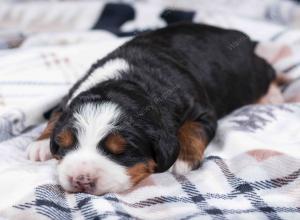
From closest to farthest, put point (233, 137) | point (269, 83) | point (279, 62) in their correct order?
point (233, 137) < point (269, 83) < point (279, 62)

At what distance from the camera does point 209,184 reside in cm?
240

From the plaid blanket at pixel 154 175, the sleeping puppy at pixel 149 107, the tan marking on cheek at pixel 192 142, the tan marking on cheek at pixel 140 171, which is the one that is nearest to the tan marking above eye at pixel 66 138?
the sleeping puppy at pixel 149 107

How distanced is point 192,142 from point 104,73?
1.99ft

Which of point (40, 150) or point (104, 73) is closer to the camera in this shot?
point (40, 150)

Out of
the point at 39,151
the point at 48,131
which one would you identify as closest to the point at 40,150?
the point at 39,151

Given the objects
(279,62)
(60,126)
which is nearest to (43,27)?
(279,62)

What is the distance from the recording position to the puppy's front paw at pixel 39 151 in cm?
271

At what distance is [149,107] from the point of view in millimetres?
2504

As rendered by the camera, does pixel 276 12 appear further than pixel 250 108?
Yes

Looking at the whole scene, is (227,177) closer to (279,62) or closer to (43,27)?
(279,62)

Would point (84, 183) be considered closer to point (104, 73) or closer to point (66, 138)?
point (66, 138)

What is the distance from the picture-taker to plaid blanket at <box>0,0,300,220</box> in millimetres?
2168

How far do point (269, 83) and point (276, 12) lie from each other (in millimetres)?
1849

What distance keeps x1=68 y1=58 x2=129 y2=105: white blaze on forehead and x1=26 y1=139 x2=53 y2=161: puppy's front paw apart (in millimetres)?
258
